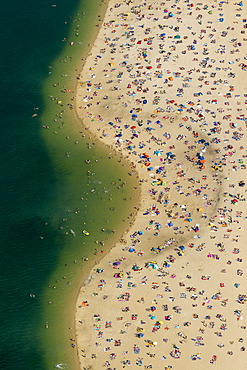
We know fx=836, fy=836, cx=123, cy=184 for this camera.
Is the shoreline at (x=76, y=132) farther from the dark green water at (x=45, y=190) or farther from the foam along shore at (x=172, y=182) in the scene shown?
the foam along shore at (x=172, y=182)

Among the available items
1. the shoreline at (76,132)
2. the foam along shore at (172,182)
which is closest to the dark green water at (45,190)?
the shoreline at (76,132)

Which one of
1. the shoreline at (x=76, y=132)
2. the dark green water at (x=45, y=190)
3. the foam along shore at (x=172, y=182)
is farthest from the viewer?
the shoreline at (x=76, y=132)

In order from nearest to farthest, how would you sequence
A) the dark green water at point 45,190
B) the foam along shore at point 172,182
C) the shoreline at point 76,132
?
the foam along shore at point 172,182, the dark green water at point 45,190, the shoreline at point 76,132

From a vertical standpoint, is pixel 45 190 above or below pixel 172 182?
below

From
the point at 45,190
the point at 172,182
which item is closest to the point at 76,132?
the point at 45,190

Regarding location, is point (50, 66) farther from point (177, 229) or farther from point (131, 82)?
point (177, 229)

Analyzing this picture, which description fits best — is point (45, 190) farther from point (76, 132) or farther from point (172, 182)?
point (172, 182)
